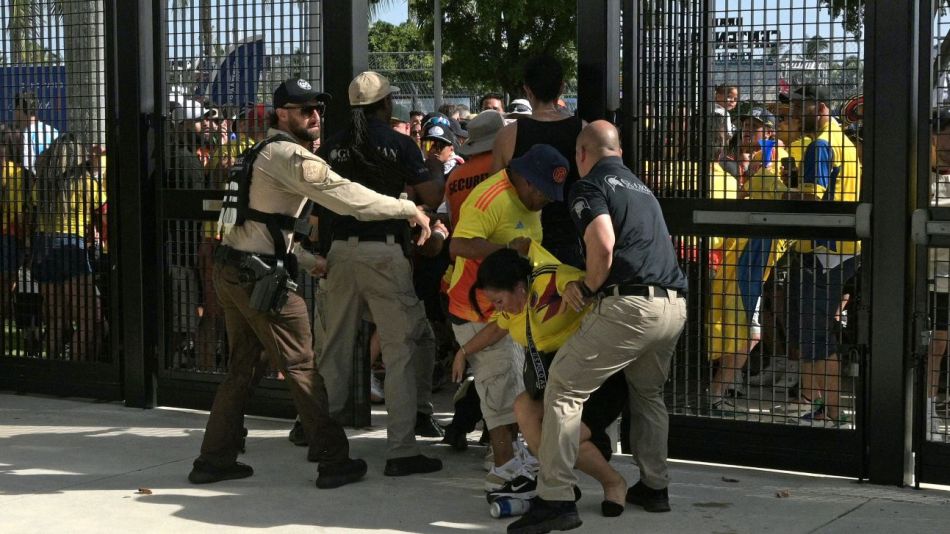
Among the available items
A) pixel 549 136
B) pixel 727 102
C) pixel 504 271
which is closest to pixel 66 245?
pixel 549 136

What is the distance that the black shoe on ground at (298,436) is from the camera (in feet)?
23.7

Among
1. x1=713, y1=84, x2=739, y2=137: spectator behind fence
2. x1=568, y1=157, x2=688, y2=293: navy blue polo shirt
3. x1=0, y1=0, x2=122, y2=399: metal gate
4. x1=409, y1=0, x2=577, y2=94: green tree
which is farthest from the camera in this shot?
x1=409, y1=0, x2=577, y2=94: green tree

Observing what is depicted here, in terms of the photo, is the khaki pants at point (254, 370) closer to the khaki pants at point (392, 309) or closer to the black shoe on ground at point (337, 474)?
the black shoe on ground at point (337, 474)

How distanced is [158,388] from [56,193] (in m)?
1.57

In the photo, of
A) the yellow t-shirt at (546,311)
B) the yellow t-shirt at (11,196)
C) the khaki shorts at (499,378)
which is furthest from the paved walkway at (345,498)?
the yellow t-shirt at (11,196)

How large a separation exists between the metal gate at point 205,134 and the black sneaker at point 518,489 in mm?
2408

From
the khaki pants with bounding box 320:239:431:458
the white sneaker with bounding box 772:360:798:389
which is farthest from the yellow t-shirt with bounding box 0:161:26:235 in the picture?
the white sneaker with bounding box 772:360:798:389

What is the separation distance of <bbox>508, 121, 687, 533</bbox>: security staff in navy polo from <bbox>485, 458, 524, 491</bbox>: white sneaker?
521 mm

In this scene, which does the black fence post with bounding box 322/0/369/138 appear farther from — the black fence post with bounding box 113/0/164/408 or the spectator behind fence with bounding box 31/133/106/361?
the spectator behind fence with bounding box 31/133/106/361

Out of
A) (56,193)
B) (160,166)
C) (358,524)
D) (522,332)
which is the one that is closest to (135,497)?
(358,524)

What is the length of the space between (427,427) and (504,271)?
87.4 inches

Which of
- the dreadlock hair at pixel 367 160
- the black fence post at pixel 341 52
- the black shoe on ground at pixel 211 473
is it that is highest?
the black fence post at pixel 341 52

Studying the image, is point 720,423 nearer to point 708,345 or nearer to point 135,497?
point 708,345

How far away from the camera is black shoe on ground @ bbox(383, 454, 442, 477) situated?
6523mm
